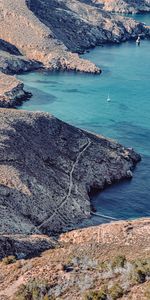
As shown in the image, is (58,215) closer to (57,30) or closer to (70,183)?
(70,183)

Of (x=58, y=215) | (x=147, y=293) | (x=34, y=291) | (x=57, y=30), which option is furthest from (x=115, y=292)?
(x=57, y=30)

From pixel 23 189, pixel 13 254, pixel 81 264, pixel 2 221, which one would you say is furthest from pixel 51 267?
pixel 23 189

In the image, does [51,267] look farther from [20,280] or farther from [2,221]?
[2,221]

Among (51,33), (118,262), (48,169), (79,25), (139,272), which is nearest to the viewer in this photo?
(139,272)

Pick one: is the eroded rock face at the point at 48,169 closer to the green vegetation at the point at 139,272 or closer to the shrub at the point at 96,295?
the green vegetation at the point at 139,272

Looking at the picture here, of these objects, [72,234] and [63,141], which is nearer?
[72,234]
